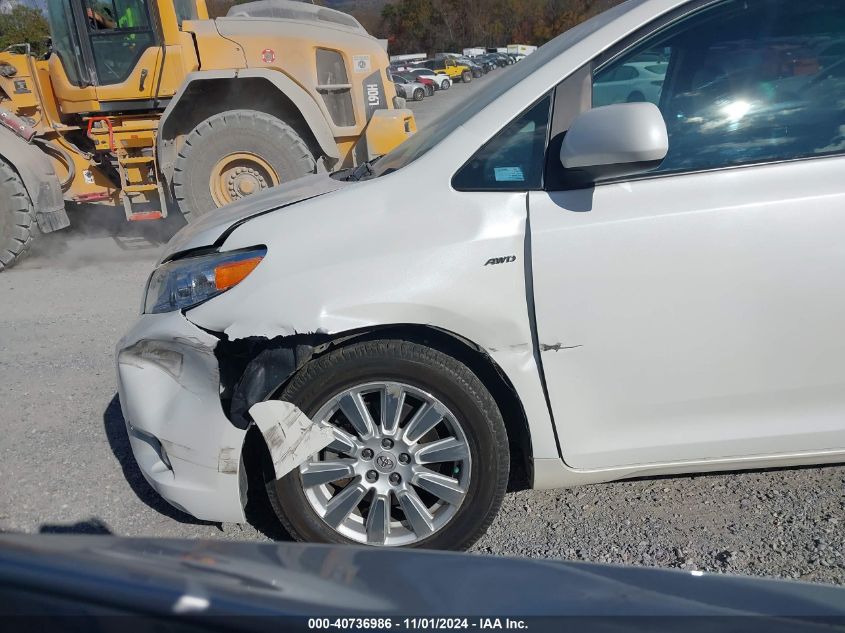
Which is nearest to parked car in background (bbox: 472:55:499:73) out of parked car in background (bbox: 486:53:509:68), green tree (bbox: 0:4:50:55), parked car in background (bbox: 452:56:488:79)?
parked car in background (bbox: 486:53:509:68)

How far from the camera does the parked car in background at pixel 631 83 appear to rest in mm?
2596

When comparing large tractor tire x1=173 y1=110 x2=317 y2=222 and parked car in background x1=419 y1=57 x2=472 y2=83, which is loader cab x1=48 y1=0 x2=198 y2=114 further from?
parked car in background x1=419 y1=57 x2=472 y2=83

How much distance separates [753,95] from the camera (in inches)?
101

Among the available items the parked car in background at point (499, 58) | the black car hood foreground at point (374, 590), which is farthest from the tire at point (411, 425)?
the parked car in background at point (499, 58)

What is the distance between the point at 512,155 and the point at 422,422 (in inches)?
37.9

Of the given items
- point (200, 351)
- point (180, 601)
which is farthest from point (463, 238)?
point (180, 601)

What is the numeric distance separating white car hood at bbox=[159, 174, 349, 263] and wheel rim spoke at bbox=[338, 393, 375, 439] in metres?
0.75

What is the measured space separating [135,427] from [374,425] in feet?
2.91

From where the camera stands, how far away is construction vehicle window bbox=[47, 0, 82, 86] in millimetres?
7227

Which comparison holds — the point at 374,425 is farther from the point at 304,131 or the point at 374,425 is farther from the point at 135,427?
the point at 304,131

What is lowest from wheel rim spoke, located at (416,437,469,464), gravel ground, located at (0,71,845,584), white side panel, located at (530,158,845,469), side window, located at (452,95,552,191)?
gravel ground, located at (0,71,845,584)

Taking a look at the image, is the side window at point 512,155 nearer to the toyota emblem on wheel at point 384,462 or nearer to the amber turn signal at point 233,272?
the amber turn signal at point 233,272

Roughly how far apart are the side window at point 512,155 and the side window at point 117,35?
19.2 ft

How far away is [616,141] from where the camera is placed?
2316 mm
